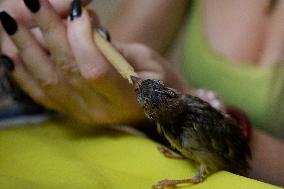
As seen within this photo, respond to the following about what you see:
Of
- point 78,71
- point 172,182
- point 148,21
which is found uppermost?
point 148,21

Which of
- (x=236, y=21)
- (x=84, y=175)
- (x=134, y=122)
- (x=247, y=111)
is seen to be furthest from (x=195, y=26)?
(x=84, y=175)

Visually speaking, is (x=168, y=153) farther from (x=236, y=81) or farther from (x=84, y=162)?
(x=236, y=81)

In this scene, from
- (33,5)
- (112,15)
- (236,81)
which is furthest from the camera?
(112,15)

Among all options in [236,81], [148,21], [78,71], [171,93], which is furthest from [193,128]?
[148,21]

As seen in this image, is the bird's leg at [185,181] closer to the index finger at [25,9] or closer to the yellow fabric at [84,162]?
the yellow fabric at [84,162]

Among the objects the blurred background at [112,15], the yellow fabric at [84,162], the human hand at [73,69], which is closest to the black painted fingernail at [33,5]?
the human hand at [73,69]

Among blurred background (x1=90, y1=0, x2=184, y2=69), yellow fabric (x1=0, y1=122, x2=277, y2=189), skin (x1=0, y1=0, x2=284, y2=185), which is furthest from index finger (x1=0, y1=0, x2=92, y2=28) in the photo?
blurred background (x1=90, y1=0, x2=184, y2=69)

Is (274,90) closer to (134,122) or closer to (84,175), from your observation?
(134,122)

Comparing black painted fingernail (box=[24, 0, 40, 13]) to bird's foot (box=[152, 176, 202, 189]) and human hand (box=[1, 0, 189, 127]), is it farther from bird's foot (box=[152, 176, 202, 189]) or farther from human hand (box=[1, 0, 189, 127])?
bird's foot (box=[152, 176, 202, 189])
